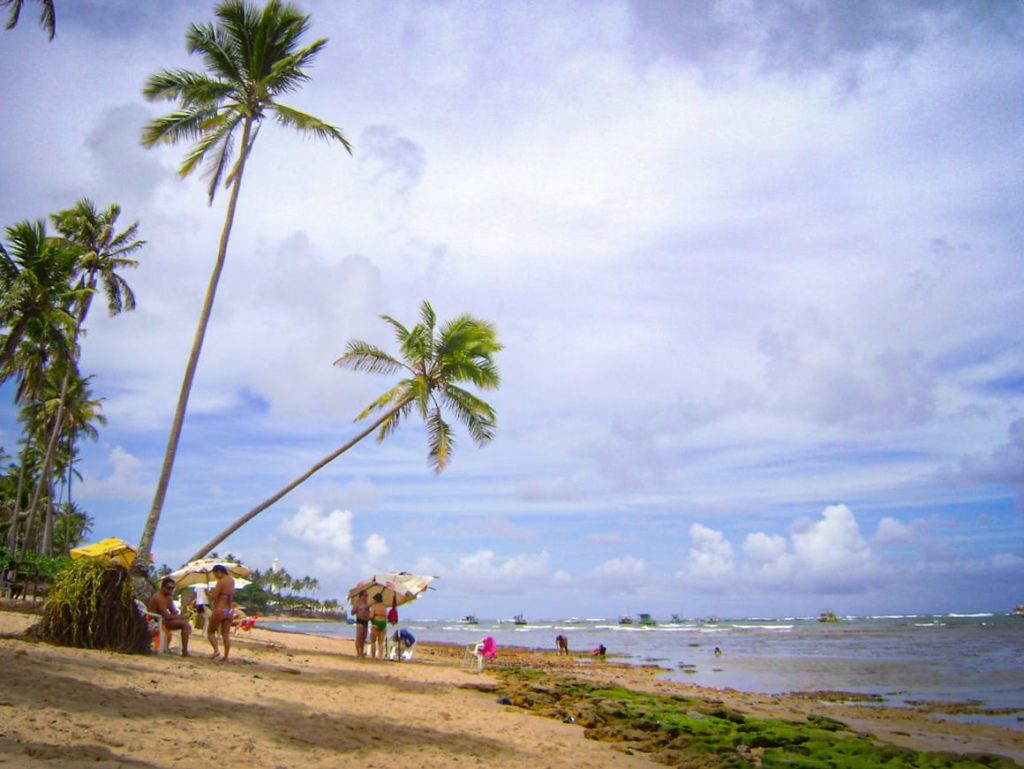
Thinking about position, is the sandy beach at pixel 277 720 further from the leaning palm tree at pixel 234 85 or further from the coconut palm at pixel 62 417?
the coconut palm at pixel 62 417

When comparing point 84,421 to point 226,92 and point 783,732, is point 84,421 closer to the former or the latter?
point 226,92

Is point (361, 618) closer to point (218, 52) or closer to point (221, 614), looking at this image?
point (221, 614)

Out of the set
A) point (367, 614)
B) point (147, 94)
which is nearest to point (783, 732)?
point (367, 614)

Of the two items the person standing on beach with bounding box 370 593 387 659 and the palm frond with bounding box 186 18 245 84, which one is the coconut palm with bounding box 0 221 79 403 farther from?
the person standing on beach with bounding box 370 593 387 659

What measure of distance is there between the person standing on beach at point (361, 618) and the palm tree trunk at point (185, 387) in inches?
189

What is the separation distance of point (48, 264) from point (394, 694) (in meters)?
16.8

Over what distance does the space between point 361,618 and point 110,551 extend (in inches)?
255

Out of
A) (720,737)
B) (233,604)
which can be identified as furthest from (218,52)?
(720,737)

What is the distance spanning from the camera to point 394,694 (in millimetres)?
10750

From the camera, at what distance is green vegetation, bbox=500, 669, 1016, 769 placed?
8.73m

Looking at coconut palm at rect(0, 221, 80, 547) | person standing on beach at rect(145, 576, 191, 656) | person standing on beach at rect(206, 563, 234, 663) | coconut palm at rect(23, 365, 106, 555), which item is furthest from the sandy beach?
coconut palm at rect(23, 365, 106, 555)

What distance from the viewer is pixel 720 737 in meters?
9.69

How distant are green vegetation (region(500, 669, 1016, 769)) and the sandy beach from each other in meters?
0.35

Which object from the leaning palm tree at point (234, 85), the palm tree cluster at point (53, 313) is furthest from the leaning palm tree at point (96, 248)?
the leaning palm tree at point (234, 85)
